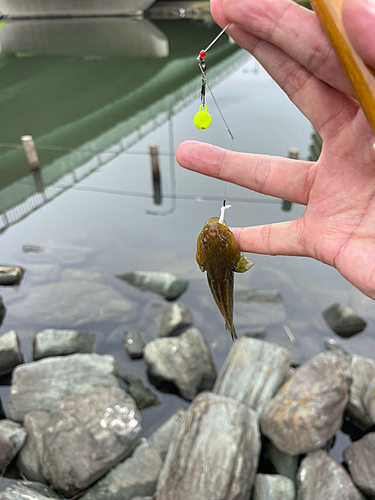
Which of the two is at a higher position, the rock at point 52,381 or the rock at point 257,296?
the rock at point 52,381

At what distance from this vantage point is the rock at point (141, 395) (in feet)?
23.1

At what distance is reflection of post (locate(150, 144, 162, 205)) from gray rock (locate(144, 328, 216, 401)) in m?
7.69

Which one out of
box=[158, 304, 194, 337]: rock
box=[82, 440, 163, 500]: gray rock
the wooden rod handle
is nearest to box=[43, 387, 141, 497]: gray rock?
box=[82, 440, 163, 500]: gray rock

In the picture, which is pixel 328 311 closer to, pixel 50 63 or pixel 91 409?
pixel 91 409

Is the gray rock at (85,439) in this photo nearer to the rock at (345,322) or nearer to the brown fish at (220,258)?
the brown fish at (220,258)

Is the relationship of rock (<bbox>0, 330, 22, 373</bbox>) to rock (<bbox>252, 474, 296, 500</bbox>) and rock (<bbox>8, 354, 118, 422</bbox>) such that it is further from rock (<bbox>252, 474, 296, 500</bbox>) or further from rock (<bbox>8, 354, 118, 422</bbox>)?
rock (<bbox>252, 474, 296, 500</bbox>)

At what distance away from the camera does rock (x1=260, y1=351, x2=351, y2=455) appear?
207 inches

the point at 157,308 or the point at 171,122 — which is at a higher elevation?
the point at 171,122

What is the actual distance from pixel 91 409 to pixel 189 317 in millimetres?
3440

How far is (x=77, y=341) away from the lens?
25.7 feet

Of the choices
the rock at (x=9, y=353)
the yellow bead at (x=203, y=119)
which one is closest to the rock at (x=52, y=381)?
the rock at (x=9, y=353)

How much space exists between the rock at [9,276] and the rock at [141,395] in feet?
16.6

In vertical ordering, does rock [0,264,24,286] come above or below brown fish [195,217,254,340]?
below

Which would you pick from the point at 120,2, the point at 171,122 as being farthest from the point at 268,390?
the point at 120,2
